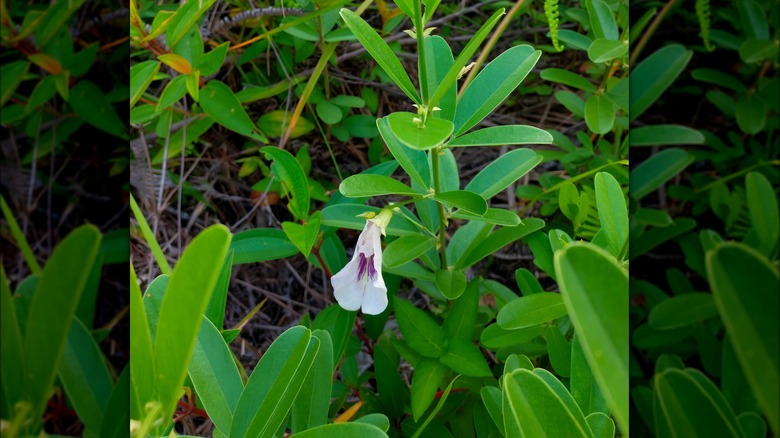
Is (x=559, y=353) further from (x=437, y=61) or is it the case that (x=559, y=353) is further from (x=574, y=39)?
(x=574, y=39)

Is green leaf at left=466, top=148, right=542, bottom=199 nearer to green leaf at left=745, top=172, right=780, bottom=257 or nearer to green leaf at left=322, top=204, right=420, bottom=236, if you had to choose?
green leaf at left=322, top=204, right=420, bottom=236

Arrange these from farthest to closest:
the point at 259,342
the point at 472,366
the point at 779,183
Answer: the point at 259,342 → the point at 472,366 → the point at 779,183

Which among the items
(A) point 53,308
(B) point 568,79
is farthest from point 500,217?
(A) point 53,308

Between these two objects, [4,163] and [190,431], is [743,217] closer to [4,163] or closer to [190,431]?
[4,163]

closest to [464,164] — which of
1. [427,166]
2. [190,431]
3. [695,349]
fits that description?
[427,166]

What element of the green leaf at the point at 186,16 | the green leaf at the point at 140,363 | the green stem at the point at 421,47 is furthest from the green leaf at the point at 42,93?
the green leaf at the point at 186,16

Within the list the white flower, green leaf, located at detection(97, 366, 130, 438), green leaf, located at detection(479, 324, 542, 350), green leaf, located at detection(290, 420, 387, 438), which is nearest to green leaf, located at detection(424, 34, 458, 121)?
the white flower
